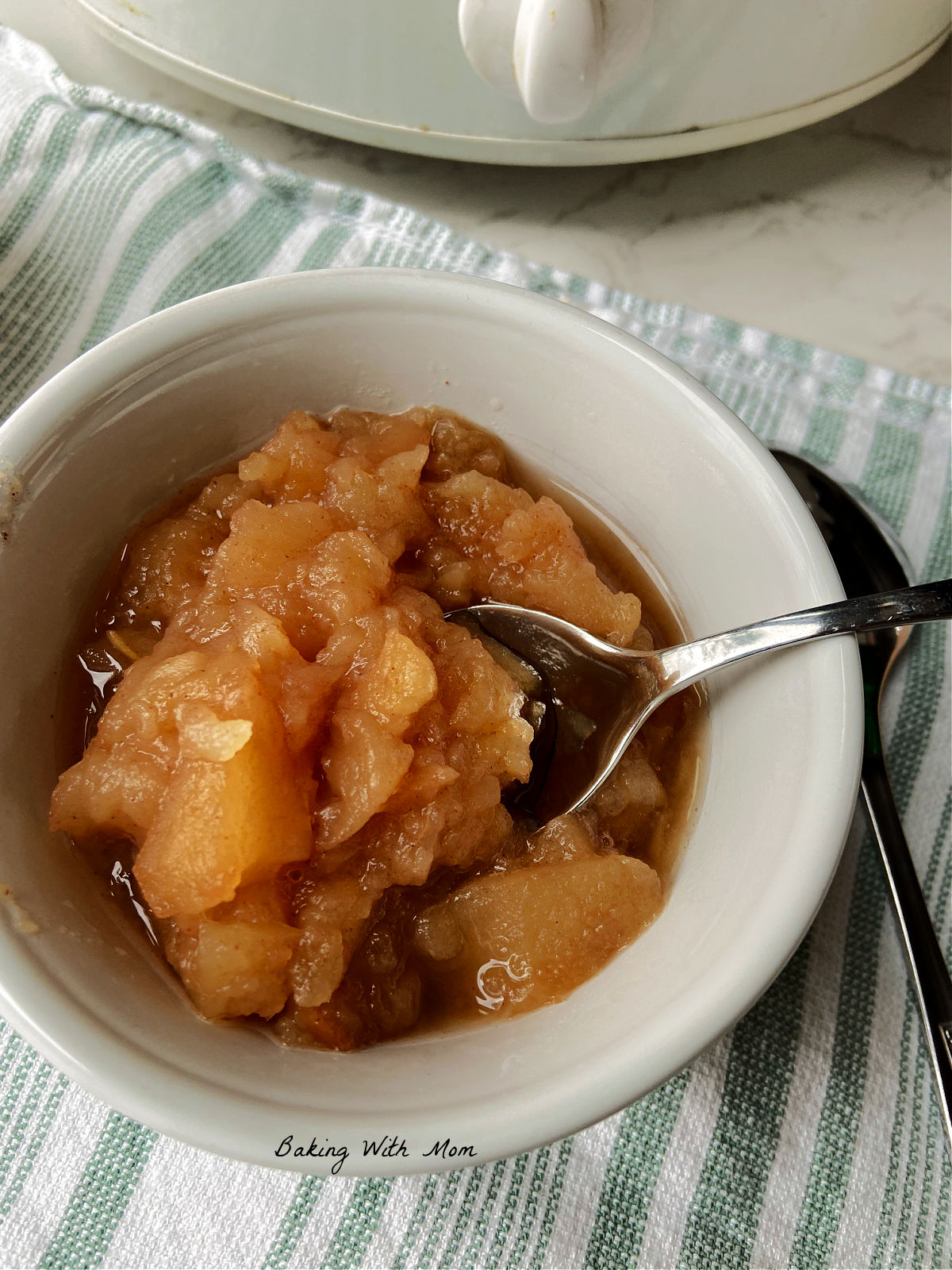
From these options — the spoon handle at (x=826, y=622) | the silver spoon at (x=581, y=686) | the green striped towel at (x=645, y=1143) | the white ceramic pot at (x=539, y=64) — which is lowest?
the green striped towel at (x=645, y=1143)

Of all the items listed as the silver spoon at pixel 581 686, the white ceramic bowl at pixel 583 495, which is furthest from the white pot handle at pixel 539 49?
the silver spoon at pixel 581 686

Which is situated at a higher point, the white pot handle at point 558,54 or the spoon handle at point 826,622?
the white pot handle at point 558,54

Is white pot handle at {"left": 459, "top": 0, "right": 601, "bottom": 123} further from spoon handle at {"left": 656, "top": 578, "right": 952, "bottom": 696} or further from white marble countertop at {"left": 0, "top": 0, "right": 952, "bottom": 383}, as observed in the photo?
spoon handle at {"left": 656, "top": 578, "right": 952, "bottom": 696}

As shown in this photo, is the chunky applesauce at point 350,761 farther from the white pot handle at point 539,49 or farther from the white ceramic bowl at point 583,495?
the white pot handle at point 539,49

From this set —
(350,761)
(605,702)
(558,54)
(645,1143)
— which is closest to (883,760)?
(605,702)

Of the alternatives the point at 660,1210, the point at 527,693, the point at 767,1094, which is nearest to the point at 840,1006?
the point at 767,1094

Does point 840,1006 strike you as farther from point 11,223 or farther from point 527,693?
point 11,223
